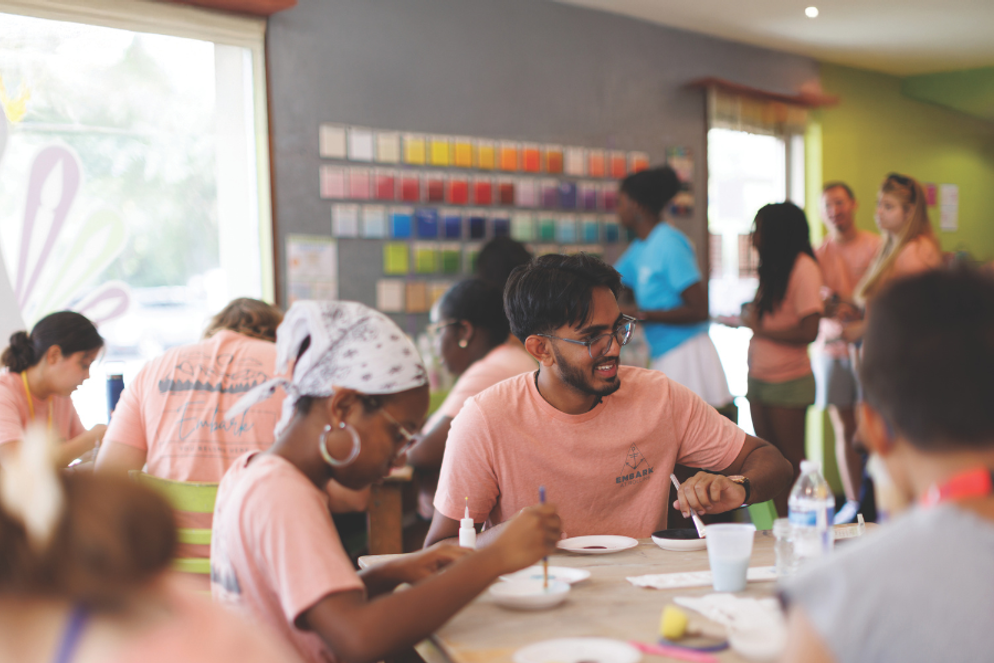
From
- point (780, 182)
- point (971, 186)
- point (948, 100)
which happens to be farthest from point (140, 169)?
point (971, 186)

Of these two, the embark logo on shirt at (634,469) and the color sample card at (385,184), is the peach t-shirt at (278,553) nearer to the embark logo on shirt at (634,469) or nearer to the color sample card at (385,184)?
the embark logo on shirt at (634,469)

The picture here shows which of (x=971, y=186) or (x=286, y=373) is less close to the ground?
(x=971, y=186)

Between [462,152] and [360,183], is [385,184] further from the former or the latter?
[462,152]

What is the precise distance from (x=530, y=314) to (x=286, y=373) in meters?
0.75

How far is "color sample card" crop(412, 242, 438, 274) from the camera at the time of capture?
4.39m

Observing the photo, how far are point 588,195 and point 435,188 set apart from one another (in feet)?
3.55

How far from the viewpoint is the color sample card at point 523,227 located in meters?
4.75

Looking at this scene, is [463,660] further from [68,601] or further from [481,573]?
[68,601]

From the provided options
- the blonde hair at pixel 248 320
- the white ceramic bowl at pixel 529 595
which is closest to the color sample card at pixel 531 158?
the blonde hair at pixel 248 320

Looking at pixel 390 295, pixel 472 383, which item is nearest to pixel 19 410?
pixel 472 383

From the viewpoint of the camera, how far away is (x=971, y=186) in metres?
7.51

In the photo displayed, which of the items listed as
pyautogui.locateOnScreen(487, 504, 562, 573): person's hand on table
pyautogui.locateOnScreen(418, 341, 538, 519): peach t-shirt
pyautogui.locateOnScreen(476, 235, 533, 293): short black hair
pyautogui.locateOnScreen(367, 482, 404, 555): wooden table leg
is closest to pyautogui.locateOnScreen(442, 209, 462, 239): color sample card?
pyautogui.locateOnScreen(476, 235, 533, 293): short black hair

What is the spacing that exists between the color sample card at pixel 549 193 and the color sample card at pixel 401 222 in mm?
875

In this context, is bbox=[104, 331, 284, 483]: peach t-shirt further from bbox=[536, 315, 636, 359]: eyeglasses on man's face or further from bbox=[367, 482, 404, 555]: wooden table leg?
bbox=[536, 315, 636, 359]: eyeglasses on man's face
